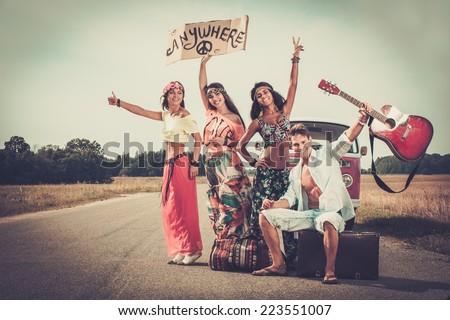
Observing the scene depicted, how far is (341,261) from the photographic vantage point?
4.00 m

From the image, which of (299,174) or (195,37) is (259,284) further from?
(195,37)

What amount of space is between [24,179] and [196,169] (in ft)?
17.8

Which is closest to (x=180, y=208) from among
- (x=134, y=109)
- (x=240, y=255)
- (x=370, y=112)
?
(x=240, y=255)

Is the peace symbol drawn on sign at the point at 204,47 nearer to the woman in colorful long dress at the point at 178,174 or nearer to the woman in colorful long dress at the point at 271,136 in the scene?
the woman in colorful long dress at the point at 178,174

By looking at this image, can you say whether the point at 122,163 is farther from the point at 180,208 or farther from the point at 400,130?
the point at 400,130

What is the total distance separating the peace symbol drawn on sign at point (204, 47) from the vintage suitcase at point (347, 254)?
2178 millimetres

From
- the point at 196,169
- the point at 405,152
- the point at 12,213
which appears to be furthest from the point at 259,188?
the point at 12,213

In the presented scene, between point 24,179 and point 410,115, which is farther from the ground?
point 410,115

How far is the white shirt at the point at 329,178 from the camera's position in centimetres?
400

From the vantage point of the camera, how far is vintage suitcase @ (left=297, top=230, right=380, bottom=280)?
13.0 feet

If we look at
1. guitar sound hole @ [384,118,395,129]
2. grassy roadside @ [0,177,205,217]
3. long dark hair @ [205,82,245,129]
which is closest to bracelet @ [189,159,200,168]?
long dark hair @ [205,82,245,129]

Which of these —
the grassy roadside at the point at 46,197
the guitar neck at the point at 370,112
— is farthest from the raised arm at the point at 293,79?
the grassy roadside at the point at 46,197
